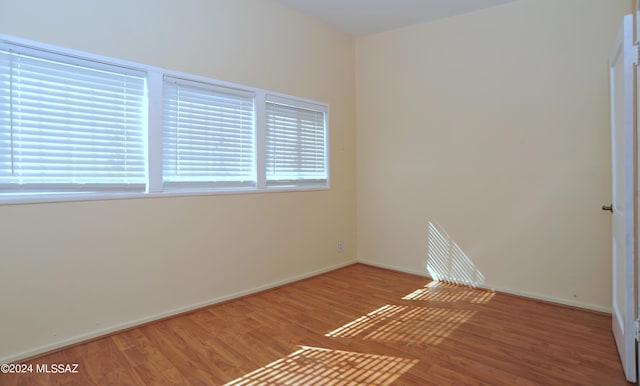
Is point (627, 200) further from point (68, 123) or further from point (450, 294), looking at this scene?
point (68, 123)

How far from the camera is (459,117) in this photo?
12.9 feet

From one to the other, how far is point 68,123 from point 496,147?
12.4 ft

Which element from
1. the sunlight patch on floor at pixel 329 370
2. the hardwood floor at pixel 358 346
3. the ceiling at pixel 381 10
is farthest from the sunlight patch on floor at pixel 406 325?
the ceiling at pixel 381 10

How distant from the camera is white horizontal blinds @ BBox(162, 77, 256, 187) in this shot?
3061mm

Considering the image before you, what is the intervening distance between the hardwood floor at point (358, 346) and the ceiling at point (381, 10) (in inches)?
117

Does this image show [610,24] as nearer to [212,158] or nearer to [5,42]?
[212,158]

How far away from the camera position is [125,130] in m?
2.80

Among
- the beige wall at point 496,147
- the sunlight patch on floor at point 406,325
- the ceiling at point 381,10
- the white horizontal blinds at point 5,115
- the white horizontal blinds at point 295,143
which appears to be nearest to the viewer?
the white horizontal blinds at point 5,115

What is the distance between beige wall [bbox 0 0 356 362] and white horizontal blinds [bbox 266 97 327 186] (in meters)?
0.16

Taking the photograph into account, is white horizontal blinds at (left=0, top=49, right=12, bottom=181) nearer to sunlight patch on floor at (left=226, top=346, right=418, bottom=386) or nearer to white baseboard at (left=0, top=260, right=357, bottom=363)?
white baseboard at (left=0, top=260, right=357, bottom=363)

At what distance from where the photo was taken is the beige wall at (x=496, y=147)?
3.20 metres

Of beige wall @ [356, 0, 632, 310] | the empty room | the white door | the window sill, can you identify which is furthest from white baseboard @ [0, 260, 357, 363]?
the white door

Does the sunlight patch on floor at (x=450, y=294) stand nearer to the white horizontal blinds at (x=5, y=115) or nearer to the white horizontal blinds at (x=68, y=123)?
the white horizontal blinds at (x=68, y=123)

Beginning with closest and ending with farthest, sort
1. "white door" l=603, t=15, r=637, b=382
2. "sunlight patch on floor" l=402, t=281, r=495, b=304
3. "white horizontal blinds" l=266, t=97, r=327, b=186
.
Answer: "white door" l=603, t=15, r=637, b=382, "sunlight patch on floor" l=402, t=281, r=495, b=304, "white horizontal blinds" l=266, t=97, r=327, b=186
